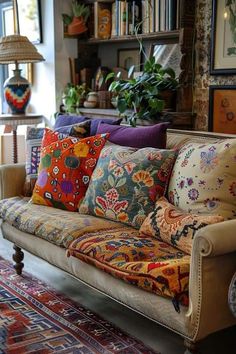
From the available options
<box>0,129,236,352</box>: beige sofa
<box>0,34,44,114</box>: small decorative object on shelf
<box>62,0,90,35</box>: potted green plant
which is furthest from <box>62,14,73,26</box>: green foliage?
<box>0,129,236,352</box>: beige sofa

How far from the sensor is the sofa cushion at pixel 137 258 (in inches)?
70.6

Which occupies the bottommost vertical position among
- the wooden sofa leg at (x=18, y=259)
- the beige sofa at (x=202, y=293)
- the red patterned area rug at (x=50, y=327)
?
the red patterned area rug at (x=50, y=327)

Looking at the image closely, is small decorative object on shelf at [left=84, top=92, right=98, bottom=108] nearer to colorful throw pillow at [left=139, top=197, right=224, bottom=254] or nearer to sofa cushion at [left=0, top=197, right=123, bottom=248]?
sofa cushion at [left=0, top=197, right=123, bottom=248]

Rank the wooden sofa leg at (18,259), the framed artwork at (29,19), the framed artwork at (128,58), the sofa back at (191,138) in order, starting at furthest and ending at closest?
the framed artwork at (29,19)
the framed artwork at (128,58)
the wooden sofa leg at (18,259)
the sofa back at (191,138)

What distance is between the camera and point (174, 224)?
2092 millimetres

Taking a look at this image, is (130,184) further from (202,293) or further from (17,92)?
(17,92)

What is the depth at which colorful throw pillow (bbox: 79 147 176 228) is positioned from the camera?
7.72 feet

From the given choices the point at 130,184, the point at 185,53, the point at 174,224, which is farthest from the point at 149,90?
the point at 174,224

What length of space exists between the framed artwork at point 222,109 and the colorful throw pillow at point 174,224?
1.11 meters

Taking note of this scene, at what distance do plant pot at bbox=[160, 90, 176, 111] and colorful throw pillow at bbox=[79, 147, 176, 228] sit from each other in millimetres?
1016

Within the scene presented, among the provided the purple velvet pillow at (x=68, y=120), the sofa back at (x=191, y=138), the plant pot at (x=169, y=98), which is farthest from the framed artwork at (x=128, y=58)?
the sofa back at (x=191, y=138)

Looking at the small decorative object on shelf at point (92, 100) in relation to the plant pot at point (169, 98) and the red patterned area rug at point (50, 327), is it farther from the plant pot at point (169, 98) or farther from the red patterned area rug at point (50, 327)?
the red patterned area rug at point (50, 327)

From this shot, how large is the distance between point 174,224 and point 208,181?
244 mm

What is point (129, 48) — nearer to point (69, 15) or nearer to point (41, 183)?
point (69, 15)
